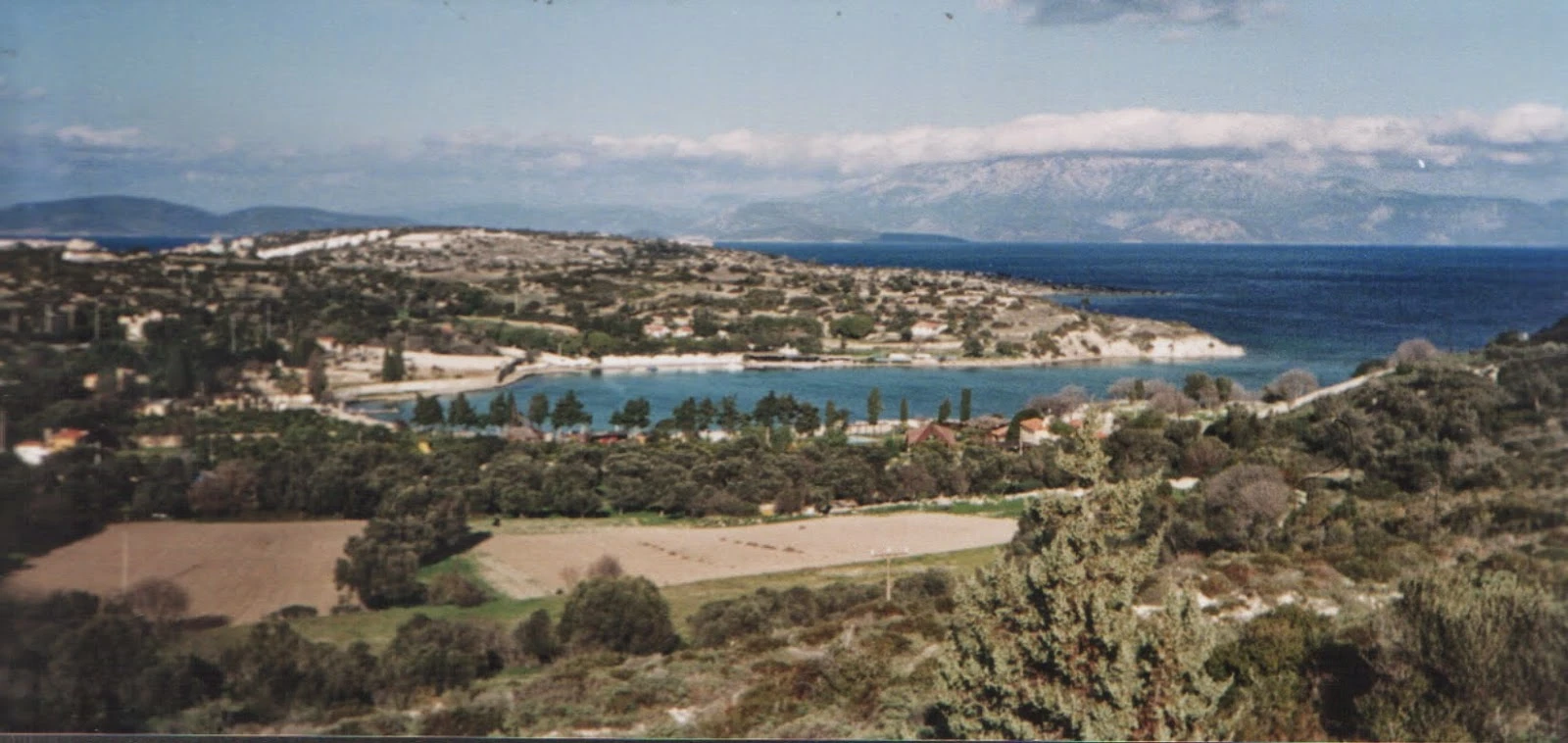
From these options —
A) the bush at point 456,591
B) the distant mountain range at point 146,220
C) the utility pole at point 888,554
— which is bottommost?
the bush at point 456,591

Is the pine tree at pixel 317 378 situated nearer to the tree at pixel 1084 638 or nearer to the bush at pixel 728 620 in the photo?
the bush at pixel 728 620

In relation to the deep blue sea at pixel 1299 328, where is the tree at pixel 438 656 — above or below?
below

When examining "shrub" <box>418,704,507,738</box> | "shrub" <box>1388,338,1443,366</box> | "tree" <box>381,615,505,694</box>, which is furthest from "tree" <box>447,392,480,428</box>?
"shrub" <box>1388,338,1443,366</box>

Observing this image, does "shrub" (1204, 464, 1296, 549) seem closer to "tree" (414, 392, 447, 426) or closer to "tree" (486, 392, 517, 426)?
"tree" (486, 392, 517, 426)

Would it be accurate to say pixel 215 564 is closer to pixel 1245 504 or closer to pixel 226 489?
pixel 226 489

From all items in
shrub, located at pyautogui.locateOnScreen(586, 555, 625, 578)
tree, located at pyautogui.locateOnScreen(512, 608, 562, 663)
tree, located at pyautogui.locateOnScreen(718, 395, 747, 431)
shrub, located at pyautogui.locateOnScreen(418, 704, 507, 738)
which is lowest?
shrub, located at pyautogui.locateOnScreen(418, 704, 507, 738)

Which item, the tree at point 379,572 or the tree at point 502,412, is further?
the tree at point 502,412

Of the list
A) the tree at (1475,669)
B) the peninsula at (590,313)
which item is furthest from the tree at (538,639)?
the tree at (1475,669)
